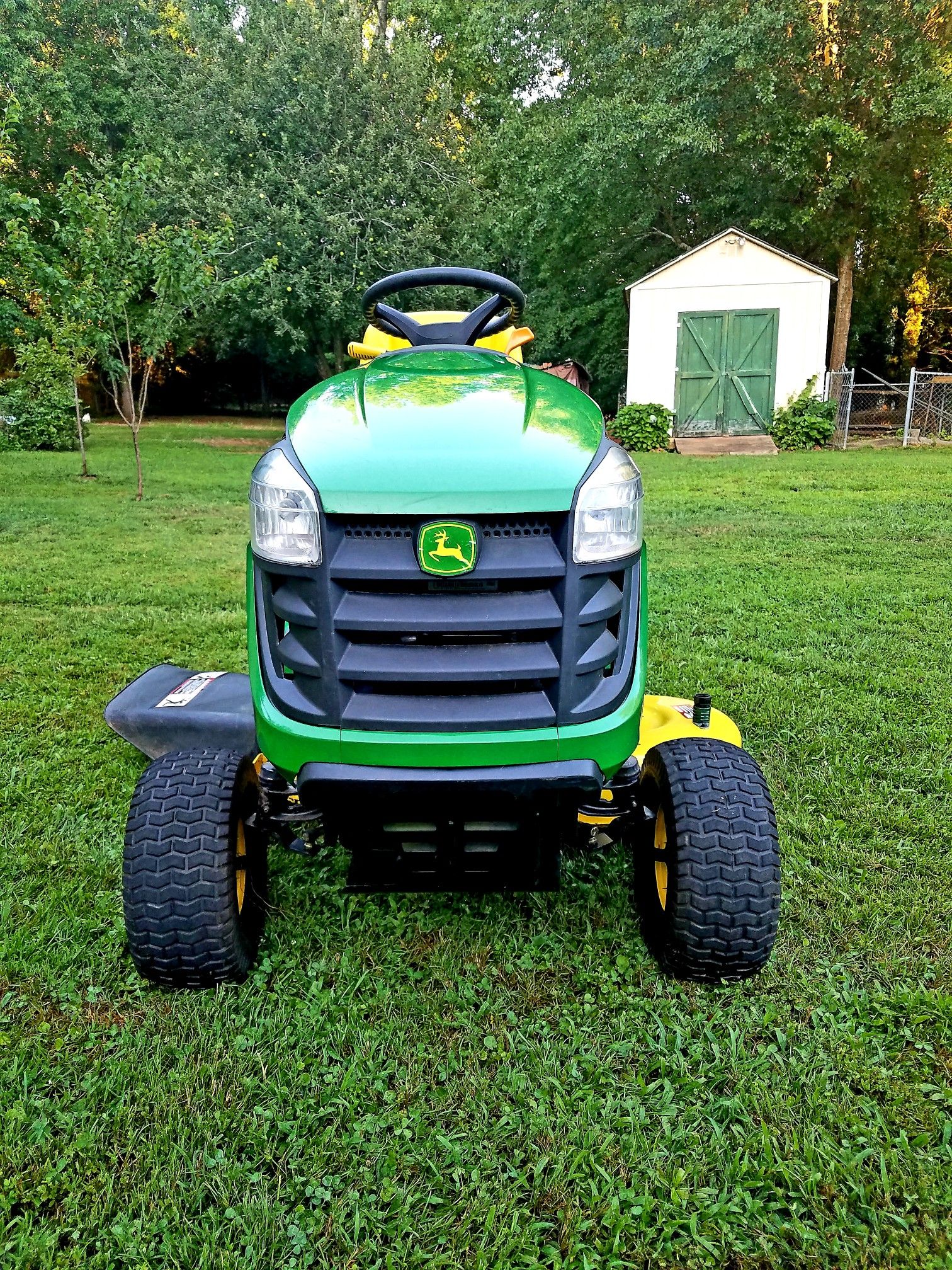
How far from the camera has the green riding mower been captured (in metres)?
1.83

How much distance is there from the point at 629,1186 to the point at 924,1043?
78cm

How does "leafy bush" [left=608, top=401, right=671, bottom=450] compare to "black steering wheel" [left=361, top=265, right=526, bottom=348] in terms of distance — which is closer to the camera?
"black steering wheel" [left=361, top=265, right=526, bottom=348]

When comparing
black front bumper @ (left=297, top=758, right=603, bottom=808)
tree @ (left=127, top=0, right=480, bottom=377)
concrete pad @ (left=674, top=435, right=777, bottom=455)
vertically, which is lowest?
concrete pad @ (left=674, top=435, right=777, bottom=455)

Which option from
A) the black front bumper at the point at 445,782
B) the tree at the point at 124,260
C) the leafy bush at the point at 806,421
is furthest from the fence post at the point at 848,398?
the black front bumper at the point at 445,782

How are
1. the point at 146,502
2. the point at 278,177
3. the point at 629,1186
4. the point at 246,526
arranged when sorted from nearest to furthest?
the point at 629,1186, the point at 246,526, the point at 146,502, the point at 278,177

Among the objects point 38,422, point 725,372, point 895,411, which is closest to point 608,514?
point 725,372

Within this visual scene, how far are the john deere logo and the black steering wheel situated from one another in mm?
1183

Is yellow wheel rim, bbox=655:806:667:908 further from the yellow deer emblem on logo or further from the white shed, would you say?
the white shed

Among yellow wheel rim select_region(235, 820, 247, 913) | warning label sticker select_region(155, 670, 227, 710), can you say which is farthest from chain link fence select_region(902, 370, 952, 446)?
yellow wheel rim select_region(235, 820, 247, 913)

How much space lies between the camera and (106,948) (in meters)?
2.35

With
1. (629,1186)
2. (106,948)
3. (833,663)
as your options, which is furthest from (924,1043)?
(833,663)

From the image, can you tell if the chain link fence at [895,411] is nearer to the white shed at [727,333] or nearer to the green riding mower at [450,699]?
the white shed at [727,333]

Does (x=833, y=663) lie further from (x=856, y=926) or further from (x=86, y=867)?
(x=86, y=867)

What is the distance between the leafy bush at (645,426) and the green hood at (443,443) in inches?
596
